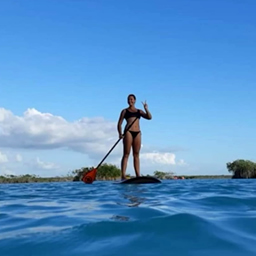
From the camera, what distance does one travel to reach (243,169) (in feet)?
155

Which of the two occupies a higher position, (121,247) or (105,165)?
(105,165)

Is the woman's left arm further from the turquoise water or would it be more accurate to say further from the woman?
the turquoise water

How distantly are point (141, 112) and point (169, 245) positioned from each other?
7.88 metres

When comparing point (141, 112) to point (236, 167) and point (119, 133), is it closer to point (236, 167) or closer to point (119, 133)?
point (119, 133)

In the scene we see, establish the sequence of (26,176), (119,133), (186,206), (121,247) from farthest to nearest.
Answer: (26,176), (119,133), (186,206), (121,247)

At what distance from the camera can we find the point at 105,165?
4353cm

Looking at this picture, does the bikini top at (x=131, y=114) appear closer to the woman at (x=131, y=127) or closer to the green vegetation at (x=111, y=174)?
the woman at (x=131, y=127)

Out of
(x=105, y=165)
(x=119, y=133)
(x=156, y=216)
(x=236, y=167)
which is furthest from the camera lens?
(x=236, y=167)

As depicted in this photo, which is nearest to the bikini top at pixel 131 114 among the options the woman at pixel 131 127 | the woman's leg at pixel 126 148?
the woman at pixel 131 127

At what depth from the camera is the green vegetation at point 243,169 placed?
146 feet

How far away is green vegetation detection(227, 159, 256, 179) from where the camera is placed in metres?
44.6

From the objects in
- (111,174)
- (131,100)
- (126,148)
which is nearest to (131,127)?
(126,148)

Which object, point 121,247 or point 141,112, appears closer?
point 121,247

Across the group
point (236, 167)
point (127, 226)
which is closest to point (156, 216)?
point (127, 226)
